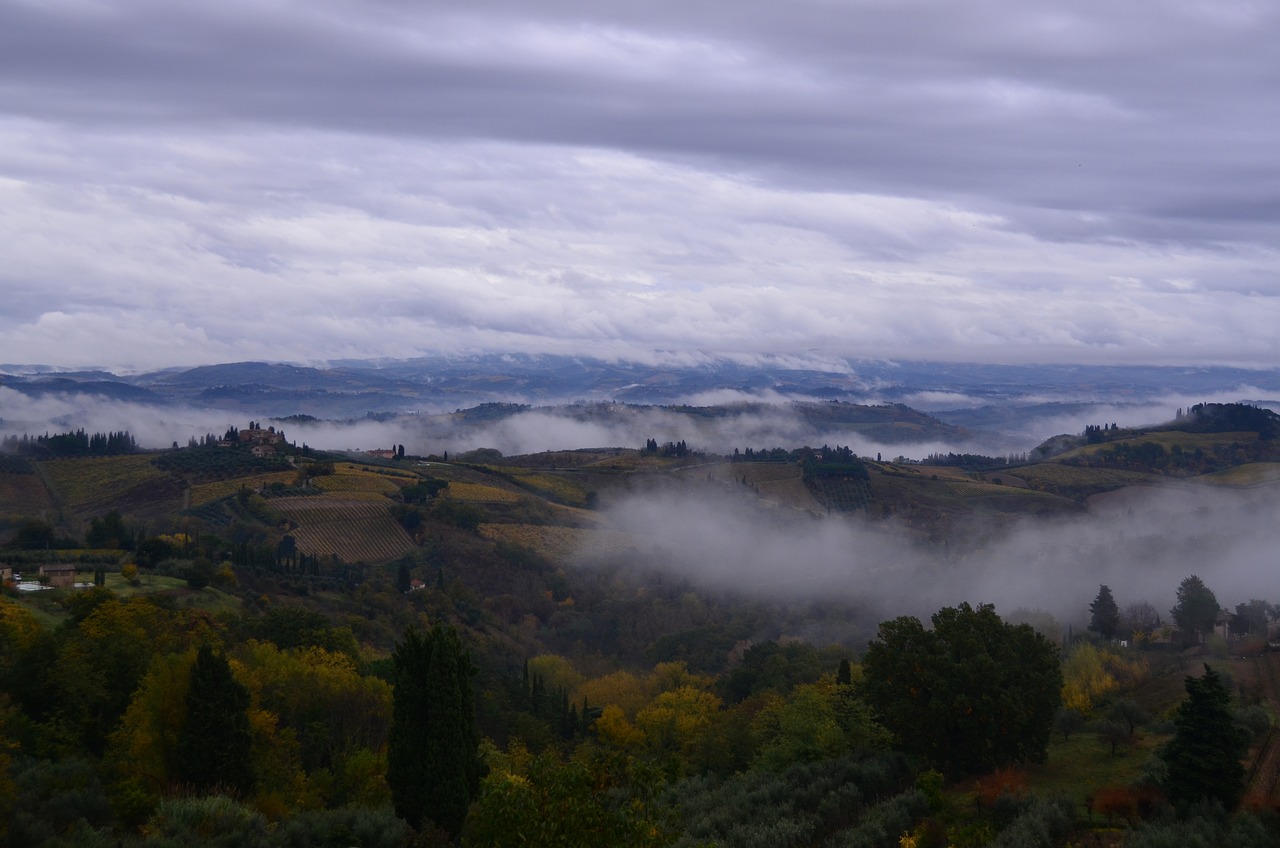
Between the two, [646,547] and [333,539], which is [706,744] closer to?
[333,539]

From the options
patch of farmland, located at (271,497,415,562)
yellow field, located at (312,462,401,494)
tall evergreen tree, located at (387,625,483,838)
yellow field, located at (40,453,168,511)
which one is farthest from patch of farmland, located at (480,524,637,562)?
tall evergreen tree, located at (387,625,483,838)

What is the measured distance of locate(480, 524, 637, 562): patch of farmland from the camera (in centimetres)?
14525

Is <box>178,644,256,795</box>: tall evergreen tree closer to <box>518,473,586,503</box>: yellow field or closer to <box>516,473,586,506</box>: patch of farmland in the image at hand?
<box>516,473,586,506</box>: patch of farmland

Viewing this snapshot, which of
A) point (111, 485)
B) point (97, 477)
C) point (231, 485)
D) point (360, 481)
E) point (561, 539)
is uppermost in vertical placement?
point (360, 481)

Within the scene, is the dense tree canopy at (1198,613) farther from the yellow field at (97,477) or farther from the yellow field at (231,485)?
the yellow field at (97,477)

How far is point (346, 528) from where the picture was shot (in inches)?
5310

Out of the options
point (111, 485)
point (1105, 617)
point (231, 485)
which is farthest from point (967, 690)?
point (111, 485)

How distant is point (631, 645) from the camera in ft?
381

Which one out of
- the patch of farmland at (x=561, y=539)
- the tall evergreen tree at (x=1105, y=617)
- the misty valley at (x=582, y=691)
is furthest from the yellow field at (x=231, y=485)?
the tall evergreen tree at (x=1105, y=617)

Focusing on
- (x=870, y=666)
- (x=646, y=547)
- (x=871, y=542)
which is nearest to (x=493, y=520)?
(x=646, y=547)

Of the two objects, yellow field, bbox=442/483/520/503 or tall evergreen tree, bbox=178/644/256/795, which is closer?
tall evergreen tree, bbox=178/644/256/795

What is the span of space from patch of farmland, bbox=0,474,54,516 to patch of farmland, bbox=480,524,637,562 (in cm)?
5599

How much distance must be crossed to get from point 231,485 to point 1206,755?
458 ft

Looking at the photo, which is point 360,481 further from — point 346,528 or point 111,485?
point 111,485
